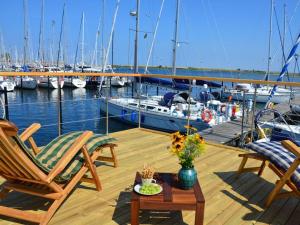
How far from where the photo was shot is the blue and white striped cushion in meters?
2.41

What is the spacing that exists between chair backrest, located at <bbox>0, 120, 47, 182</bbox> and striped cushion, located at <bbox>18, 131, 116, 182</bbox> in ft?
0.21

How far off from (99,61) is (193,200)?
32.8 m

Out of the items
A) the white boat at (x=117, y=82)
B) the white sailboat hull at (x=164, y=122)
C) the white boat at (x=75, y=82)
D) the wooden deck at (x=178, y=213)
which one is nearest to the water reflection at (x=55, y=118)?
the white sailboat hull at (x=164, y=122)

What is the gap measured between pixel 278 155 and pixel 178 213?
110cm

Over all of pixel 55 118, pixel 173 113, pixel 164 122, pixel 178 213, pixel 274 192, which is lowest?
pixel 55 118


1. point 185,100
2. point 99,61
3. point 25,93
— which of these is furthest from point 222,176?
point 99,61

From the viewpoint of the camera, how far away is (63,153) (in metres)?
2.72

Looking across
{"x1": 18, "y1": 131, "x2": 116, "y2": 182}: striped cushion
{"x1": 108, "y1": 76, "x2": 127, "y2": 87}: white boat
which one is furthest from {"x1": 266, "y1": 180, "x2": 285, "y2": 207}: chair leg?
{"x1": 108, "y1": 76, "x2": 127, "y2": 87}: white boat

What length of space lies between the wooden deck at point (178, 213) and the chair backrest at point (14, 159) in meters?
0.41

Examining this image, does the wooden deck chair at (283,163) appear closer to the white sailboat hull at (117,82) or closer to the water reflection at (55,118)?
the water reflection at (55,118)

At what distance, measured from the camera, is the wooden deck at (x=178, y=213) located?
2328mm

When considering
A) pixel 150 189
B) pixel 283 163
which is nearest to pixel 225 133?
pixel 283 163

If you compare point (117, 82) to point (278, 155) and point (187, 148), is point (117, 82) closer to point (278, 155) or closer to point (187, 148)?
point (278, 155)

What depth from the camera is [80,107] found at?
763 inches
